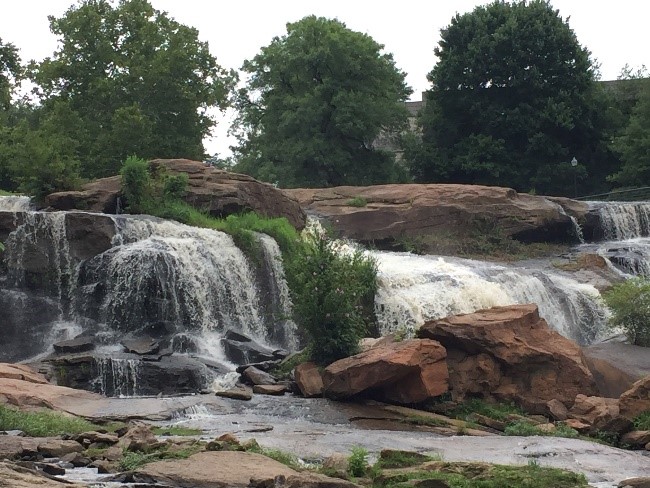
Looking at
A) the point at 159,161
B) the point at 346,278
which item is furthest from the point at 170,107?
the point at 346,278

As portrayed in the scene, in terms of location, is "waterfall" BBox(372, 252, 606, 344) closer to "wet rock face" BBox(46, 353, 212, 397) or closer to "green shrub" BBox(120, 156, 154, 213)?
"green shrub" BBox(120, 156, 154, 213)

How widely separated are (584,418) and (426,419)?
2.44 m

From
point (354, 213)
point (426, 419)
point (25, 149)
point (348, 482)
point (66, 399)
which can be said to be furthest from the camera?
point (354, 213)

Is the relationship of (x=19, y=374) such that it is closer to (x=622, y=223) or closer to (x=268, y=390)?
(x=268, y=390)

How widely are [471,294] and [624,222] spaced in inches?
498

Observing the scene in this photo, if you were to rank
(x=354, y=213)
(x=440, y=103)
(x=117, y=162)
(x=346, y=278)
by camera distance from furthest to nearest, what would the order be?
(x=440, y=103)
(x=117, y=162)
(x=354, y=213)
(x=346, y=278)

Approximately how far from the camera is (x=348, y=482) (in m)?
9.28

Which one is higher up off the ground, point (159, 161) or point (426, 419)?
point (159, 161)

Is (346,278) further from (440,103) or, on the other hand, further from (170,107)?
(440,103)

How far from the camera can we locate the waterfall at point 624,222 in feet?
115

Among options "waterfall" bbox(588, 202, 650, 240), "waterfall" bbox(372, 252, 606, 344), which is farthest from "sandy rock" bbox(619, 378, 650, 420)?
"waterfall" bbox(588, 202, 650, 240)

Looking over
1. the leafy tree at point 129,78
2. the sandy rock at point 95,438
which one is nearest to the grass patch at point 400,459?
the sandy rock at point 95,438

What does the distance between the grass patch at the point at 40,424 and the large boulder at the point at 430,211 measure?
64.6ft

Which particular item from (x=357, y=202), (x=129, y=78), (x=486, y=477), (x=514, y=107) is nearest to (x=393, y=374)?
(x=486, y=477)
